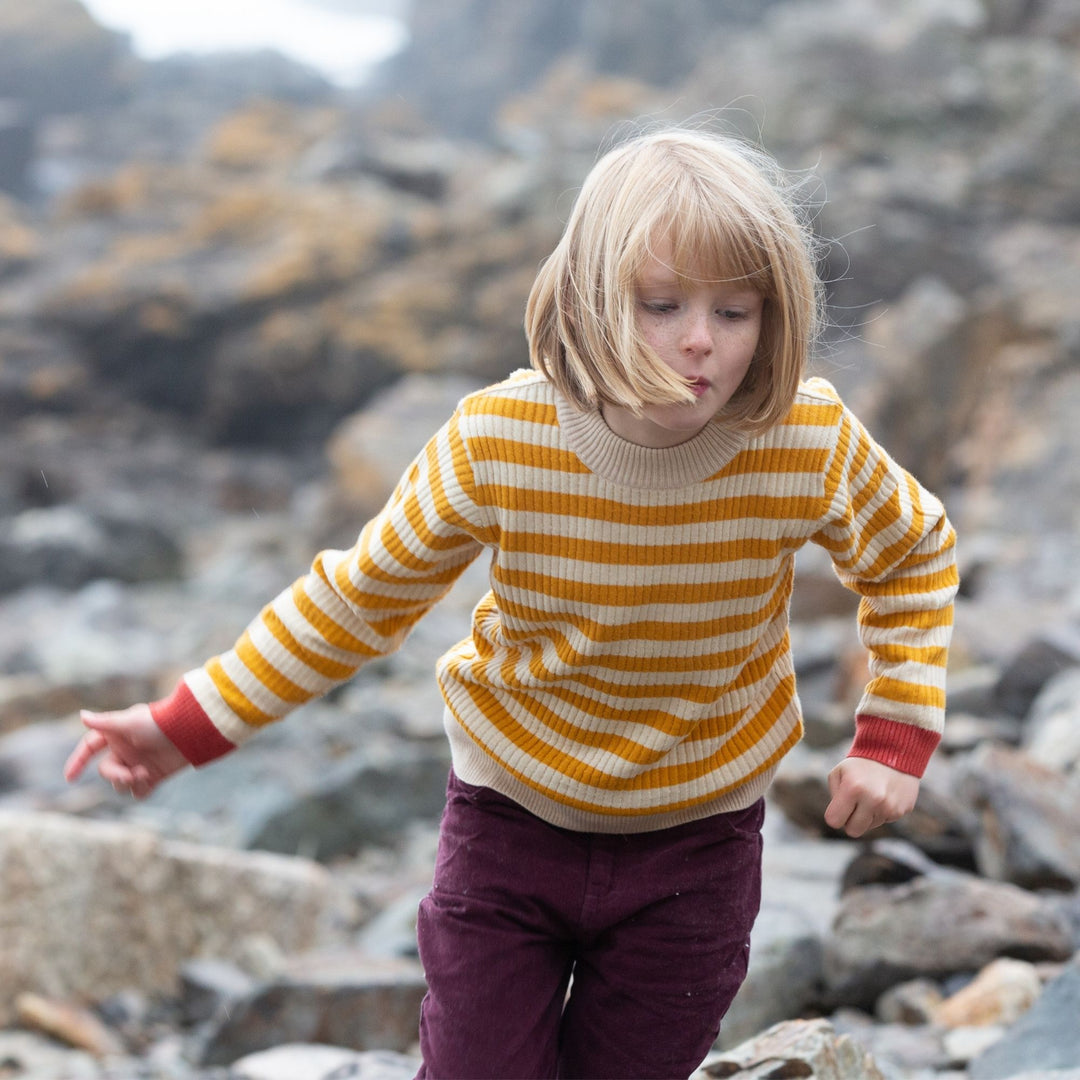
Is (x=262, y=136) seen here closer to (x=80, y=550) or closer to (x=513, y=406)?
(x=80, y=550)

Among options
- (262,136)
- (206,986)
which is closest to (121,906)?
(206,986)

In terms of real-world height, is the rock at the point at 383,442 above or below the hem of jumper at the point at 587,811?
above

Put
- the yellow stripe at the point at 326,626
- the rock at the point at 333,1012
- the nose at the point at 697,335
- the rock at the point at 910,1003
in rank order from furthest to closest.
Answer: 1. the rock at the point at 333,1012
2. the rock at the point at 910,1003
3. the yellow stripe at the point at 326,626
4. the nose at the point at 697,335

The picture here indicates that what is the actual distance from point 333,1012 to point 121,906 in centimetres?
80

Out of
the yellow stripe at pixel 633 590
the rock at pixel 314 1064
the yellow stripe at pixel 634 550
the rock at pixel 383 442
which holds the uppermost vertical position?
the rock at pixel 383 442

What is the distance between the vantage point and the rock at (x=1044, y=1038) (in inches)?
68.2

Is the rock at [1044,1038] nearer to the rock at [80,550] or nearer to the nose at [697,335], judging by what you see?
the nose at [697,335]

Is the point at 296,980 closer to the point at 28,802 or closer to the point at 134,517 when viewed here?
the point at 28,802

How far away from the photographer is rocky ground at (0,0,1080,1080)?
229cm

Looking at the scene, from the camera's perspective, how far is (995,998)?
2.05m

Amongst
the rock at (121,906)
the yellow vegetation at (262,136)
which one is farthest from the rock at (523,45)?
the rock at (121,906)

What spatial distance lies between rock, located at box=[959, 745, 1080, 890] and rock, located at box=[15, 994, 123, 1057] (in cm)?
182

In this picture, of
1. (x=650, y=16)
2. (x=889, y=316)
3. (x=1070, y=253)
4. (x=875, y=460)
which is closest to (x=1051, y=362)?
(x=889, y=316)

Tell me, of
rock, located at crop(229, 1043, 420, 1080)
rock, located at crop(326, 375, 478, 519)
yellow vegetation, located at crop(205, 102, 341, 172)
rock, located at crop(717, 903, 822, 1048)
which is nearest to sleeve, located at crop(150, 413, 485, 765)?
rock, located at crop(229, 1043, 420, 1080)
